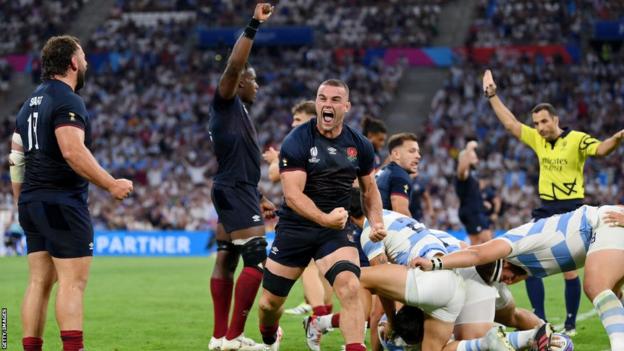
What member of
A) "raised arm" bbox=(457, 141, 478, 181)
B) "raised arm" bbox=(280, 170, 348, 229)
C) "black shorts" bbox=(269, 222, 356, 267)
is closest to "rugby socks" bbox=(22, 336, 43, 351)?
"black shorts" bbox=(269, 222, 356, 267)

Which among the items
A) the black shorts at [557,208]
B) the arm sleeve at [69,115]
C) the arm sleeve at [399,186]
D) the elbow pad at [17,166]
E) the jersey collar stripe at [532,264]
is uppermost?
the arm sleeve at [69,115]

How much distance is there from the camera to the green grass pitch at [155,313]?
10.4 m

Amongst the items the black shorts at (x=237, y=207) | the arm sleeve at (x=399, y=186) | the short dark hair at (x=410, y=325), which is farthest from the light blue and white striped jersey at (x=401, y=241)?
the arm sleeve at (x=399, y=186)

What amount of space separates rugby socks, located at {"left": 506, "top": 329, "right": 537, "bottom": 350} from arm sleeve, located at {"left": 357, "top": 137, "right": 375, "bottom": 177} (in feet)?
6.01

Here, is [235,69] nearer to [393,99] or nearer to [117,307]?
[117,307]

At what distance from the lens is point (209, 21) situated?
45.7 meters

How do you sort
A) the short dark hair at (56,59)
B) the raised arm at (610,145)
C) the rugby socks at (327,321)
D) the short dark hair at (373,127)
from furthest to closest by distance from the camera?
the short dark hair at (373,127) → the raised arm at (610,145) → the rugby socks at (327,321) → the short dark hair at (56,59)

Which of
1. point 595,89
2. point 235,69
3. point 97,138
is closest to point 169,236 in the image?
point 97,138

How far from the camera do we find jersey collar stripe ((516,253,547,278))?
329 inches

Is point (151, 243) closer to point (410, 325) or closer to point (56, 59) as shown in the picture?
point (410, 325)

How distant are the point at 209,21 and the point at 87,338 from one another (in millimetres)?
36168

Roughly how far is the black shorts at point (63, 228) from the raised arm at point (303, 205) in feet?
5.37

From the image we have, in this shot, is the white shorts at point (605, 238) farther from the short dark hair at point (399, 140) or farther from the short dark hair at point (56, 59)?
the short dark hair at point (56, 59)

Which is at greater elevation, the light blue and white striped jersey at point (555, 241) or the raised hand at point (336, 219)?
the raised hand at point (336, 219)
